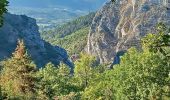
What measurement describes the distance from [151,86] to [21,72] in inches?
818

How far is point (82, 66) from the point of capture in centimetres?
10550

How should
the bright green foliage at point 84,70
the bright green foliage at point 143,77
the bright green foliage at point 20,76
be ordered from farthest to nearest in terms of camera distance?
the bright green foliage at point 84,70
the bright green foliage at point 143,77
the bright green foliage at point 20,76

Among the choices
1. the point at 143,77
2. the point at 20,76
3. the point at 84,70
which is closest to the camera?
the point at 20,76

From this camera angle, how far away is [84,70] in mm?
106375

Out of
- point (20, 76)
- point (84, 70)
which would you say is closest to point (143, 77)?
point (20, 76)

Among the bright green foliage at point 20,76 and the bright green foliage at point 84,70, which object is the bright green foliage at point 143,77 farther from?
the bright green foliage at point 84,70

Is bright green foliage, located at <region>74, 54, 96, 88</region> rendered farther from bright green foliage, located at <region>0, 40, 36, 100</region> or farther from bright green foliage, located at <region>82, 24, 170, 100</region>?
bright green foliage, located at <region>0, 40, 36, 100</region>

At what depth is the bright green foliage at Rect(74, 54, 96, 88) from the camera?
4151 inches

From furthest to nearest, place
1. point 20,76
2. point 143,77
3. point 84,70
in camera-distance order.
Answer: point 84,70 < point 143,77 < point 20,76

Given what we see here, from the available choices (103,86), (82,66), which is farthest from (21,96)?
(82,66)

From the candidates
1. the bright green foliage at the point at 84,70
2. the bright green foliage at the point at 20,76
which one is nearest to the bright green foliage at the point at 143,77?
the bright green foliage at the point at 20,76

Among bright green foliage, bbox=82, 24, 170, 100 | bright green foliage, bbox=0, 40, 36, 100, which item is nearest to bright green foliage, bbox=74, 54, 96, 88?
bright green foliage, bbox=82, 24, 170, 100

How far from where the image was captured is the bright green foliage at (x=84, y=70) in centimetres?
10544

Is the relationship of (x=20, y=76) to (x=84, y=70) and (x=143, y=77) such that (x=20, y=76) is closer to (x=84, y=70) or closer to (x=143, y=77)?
(x=143, y=77)
